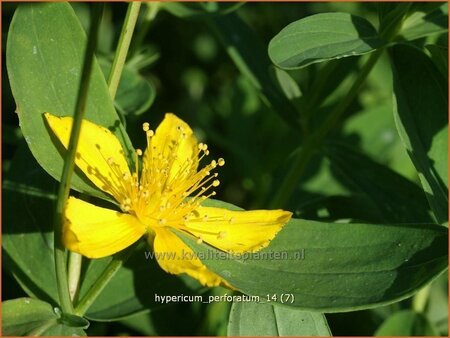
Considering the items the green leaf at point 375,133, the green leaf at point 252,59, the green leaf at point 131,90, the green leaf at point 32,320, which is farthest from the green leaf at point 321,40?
the green leaf at point 375,133

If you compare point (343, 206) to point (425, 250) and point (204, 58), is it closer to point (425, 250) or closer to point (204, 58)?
point (425, 250)

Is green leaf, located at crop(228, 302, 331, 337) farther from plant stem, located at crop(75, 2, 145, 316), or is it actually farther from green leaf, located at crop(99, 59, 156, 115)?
green leaf, located at crop(99, 59, 156, 115)

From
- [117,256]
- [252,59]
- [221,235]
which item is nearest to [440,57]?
[252,59]

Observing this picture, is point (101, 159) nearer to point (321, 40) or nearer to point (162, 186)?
point (162, 186)

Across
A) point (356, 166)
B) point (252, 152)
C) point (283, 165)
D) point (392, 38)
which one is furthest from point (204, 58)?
point (392, 38)

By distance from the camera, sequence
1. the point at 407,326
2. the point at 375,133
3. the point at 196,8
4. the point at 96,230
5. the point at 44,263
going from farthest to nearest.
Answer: the point at 375,133 < the point at 196,8 < the point at 407,326 < the point at 44,263 < the point at 96,230

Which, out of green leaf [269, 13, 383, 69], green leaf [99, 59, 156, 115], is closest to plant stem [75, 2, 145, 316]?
green leaf [269, 13, 383, 69]

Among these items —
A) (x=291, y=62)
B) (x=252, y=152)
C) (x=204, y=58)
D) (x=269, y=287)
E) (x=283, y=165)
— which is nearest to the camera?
(x=269, y=287)
